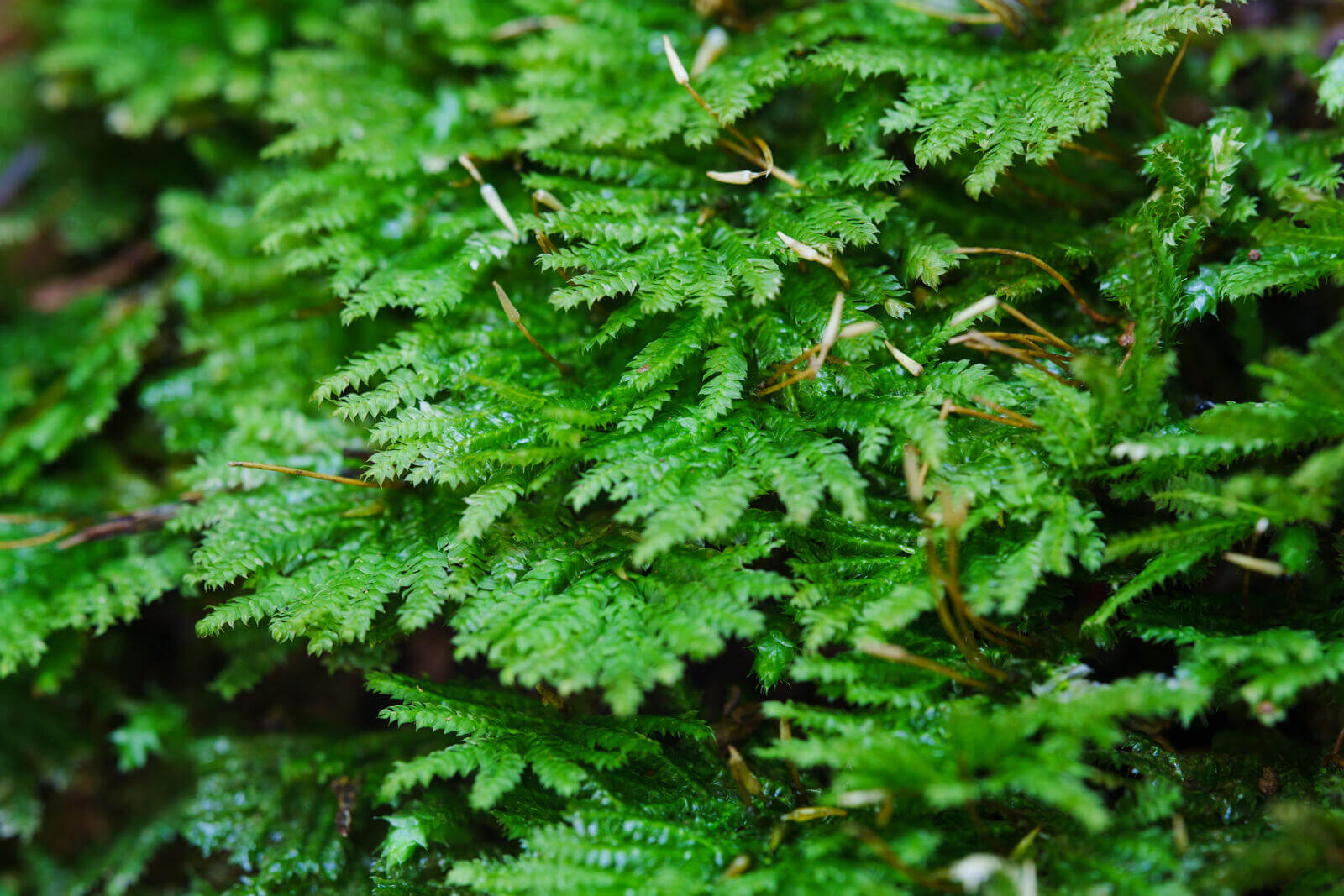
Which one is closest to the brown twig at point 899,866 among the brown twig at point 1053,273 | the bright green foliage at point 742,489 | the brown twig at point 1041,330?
the bright green foliage at point 742,489

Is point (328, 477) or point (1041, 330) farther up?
point (1041, 330)

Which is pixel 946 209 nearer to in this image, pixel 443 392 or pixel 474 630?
pixel 443 392

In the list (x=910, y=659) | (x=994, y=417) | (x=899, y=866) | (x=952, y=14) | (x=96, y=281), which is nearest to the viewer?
(x=899, y=866)

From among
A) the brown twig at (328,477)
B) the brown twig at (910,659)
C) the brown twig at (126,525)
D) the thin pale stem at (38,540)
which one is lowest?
the thin pale stem at (38,540)

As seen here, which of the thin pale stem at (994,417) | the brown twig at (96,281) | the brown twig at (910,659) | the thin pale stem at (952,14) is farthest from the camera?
the brown twig at (96,281)

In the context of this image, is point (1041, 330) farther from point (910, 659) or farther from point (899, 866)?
point (899, 866)

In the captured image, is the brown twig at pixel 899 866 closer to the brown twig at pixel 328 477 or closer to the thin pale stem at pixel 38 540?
the brown twig at pixel 328 477

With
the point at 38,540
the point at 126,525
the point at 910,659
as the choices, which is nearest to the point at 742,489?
the point at 910,659

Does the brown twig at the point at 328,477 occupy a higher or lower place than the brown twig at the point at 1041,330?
lower
